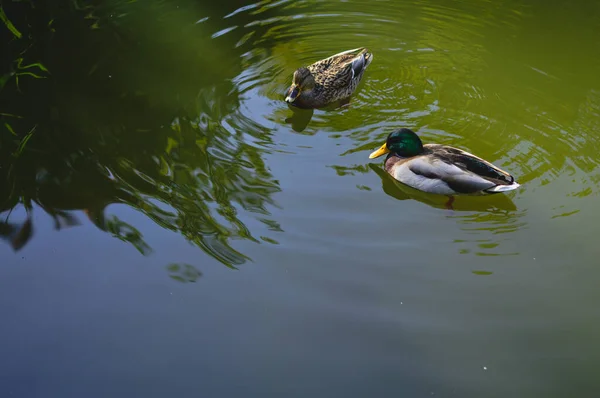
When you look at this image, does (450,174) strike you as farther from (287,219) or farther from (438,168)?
(287,219)

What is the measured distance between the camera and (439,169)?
492cm

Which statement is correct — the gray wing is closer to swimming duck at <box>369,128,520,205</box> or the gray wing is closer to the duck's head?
swimming duck at <box>369,128,520,205</box>

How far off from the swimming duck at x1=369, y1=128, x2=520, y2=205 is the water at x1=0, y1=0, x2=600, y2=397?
15cm

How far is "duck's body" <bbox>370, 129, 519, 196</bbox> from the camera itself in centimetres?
480

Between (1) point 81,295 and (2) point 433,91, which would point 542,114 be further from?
(1) point 81,295

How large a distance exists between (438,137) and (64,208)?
9.50 feet

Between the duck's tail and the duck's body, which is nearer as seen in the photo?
the duck's tail

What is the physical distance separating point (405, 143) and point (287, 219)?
1169 mm

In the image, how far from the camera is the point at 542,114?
228 inches

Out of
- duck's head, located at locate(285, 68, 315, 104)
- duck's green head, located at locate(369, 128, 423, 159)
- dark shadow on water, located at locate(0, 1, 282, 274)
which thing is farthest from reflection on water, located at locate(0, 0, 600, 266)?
duck's green head, located at locate(369, 128, 423, 159)

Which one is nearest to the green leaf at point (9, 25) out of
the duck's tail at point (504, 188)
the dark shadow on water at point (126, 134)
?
the dark shadow on water at point (126, 134)

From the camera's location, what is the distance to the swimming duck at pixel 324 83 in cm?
604

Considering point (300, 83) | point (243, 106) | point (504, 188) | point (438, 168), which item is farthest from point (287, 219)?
point (300, 83)

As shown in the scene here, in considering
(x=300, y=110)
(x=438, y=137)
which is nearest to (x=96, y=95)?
(x=300, y=110)
